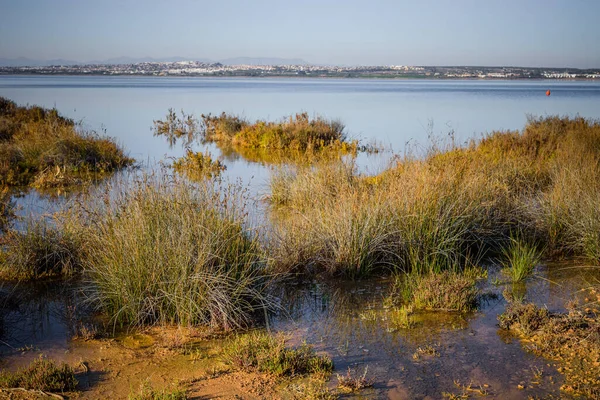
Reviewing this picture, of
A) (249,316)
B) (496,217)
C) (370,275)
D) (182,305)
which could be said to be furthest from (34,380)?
(496,217)

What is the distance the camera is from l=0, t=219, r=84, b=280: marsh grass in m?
8.06

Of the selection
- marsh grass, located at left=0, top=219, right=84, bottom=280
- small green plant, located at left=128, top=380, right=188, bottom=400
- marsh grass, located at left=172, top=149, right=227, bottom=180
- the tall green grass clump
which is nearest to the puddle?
marsh grass, located at left=0, top=219, right=84, bottom=280

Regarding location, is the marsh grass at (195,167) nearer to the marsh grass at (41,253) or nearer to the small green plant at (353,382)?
the marsh grass at (41,253)

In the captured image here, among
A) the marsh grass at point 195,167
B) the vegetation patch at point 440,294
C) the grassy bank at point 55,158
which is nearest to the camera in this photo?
the vegetation patch at point 440,294

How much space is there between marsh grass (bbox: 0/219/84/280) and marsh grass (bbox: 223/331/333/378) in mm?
3335

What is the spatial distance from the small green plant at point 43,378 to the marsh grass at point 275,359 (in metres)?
1.46

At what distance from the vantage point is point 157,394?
487 centimetres

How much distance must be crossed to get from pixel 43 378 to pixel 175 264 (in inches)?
76.6

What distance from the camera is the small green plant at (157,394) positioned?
4.84 metres

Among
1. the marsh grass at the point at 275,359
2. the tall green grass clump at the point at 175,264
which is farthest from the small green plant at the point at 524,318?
the tall green grass clump at the point at 175,264

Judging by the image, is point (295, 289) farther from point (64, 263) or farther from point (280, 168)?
point (280, 168)

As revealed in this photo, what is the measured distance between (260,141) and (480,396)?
20.9 metres

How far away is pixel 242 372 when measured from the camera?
217 inches

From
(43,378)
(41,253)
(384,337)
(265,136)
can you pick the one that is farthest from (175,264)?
(265,136)
